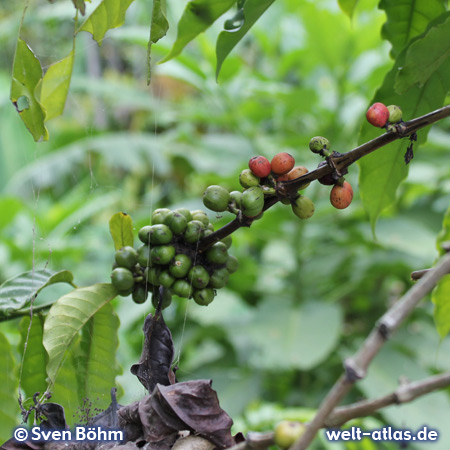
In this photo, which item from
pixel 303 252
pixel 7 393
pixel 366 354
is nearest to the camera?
pixel 366 354

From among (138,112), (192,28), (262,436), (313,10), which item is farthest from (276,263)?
(138,112)

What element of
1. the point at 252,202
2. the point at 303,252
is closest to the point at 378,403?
the point at 252,202

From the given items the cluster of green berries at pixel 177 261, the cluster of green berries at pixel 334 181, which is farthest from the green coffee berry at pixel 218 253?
the cluster of green berries at pixel 334 181

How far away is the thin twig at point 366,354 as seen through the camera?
0.25 metres

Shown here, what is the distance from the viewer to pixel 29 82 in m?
0.47

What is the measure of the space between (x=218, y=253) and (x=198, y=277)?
0.09 ft

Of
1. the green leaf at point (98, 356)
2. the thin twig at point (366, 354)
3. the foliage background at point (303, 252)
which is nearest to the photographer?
the thin twig at point (366, 354)

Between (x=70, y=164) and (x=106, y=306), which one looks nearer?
(x=106, y=306)

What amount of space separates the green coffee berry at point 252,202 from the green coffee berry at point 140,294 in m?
0.13

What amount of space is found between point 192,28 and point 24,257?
180cm

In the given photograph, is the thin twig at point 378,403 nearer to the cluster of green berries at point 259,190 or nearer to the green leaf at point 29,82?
the cluster of green berries at point 259,190

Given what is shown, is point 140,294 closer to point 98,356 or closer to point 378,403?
point 98,356

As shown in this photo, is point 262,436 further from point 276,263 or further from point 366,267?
point 276,263

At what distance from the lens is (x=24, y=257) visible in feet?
7.11
